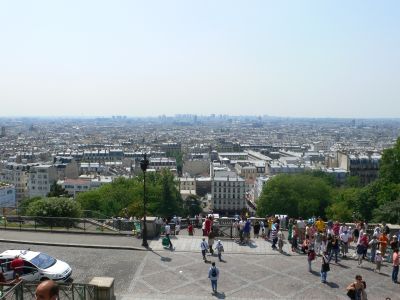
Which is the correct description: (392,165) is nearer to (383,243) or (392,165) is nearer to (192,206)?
(383,243)

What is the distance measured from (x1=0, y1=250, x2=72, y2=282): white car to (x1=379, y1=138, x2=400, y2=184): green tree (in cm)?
3266

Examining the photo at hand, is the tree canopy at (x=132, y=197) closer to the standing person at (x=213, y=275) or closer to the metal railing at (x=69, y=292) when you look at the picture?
the standing person at (x=213, y=275)

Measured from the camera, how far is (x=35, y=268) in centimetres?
1712

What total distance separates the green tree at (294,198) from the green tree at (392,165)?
18536mm

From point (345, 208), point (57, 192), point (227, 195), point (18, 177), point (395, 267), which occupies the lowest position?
point (227, 195)

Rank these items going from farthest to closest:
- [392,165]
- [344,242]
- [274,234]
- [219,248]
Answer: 1. [392,165]
2. [274,234]
3. [344,242]
4. [219,248]

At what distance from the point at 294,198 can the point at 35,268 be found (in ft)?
166

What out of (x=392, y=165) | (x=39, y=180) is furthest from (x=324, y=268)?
(x=39, y=180)

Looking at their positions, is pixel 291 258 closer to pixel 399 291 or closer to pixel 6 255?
pixel 399 291

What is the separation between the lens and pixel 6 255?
1744 cm

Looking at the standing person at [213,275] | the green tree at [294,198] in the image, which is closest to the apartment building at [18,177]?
the green tree at [294,198]

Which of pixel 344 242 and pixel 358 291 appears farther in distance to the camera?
pixel 344 242

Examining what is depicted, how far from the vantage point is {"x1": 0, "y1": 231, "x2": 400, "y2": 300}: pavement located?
17375 millimetres

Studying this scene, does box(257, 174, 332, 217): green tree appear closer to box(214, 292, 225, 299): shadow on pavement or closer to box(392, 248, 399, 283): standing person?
box(392, 248, 399, 283): standing person
